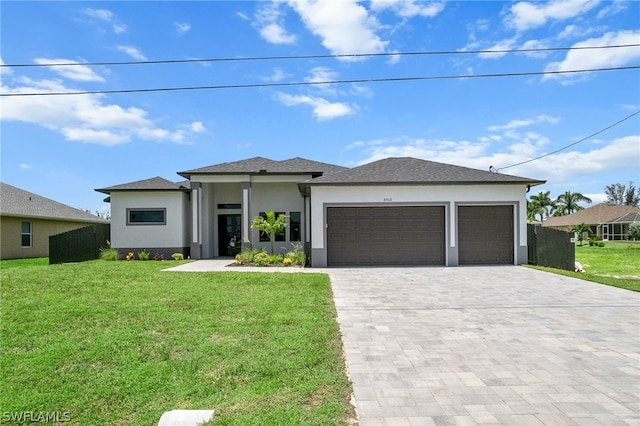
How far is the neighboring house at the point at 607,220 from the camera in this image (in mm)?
39625

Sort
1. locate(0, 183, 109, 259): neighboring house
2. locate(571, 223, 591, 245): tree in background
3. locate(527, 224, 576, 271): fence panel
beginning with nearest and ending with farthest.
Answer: locate(527, 224, 576, 271): fence panel → locate(0, 183, 109, 259): neighboring house → locate(571, 223, 591, 245): tree in background

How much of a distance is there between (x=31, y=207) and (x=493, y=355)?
24.7 metres

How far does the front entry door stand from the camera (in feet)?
59.4

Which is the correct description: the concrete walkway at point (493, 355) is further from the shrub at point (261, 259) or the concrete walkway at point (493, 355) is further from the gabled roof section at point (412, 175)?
the shrub at point (261, 259)

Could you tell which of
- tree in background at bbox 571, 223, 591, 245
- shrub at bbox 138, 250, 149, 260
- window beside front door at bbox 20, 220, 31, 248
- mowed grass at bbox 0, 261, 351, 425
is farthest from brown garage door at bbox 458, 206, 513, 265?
tree in background at bbox 571, 223, 591, 245

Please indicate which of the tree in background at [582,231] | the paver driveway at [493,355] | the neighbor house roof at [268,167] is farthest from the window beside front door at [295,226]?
the tree in background at [582,231]

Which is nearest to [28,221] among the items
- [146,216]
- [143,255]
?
[146,216]

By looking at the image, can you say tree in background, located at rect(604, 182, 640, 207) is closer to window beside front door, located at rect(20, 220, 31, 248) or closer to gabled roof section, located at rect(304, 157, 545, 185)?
gabled roof section, located at rect(304, 157, 545, 185)

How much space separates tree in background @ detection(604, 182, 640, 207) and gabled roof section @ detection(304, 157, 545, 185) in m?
74.9

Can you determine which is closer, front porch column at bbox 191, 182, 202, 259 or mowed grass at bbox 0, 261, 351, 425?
mowed grass at bbox 0, 261, 351, 425

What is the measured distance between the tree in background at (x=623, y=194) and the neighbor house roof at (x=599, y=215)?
Result: 30559 mm

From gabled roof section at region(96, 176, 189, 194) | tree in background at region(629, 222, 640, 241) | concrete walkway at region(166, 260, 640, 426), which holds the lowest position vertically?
concrete walkway at region(166, 260, 640, 426)

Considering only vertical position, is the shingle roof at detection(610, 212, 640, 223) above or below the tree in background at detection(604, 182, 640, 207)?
below

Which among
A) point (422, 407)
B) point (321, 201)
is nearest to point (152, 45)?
point (321, 201)
